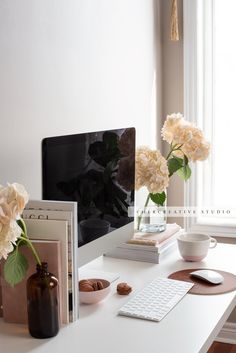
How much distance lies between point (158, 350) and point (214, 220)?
1640mm

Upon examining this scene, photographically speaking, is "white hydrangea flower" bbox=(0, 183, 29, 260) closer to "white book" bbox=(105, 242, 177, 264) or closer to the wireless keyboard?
the wireless keyboard

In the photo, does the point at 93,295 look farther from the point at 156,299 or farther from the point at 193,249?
the point at 193,249

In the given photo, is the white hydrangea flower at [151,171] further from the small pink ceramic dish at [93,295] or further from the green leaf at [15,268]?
the green leaf at [15,268]

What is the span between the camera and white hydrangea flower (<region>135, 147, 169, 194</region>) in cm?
202

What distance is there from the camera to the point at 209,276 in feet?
5.81

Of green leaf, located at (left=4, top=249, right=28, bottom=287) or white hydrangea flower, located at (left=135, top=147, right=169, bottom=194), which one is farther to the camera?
white hydrangea flower, located at (left=135, top=147, right=169, bottom=194)

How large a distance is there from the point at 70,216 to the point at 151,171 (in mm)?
668

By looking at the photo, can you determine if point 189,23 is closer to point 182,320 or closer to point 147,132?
point 147,132

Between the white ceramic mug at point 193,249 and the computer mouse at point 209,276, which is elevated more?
the white ceramic mug at point 193,249

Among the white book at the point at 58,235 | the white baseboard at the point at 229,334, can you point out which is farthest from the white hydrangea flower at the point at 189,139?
the white baseboard at the point at 229,334

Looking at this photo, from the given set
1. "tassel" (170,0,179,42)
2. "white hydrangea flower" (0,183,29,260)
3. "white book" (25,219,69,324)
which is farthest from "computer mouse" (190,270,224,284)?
"tassel" (170,0,179,42)

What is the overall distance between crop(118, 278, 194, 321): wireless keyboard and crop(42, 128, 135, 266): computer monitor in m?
0.20

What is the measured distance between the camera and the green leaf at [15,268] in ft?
4.36

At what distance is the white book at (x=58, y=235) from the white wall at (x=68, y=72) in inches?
10.4
